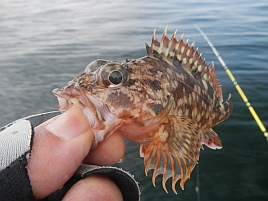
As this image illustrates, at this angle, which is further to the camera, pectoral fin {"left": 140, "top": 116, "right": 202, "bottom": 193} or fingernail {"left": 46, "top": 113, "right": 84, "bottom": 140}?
pectoral fin {"left": 140, "top": 116, "right": 202, "bottom": 193}

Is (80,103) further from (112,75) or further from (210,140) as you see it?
(210,140)

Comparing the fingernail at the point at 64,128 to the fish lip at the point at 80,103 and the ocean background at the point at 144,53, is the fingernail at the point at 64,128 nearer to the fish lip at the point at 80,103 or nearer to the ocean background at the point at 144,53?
the fish lip at the point at 80,103

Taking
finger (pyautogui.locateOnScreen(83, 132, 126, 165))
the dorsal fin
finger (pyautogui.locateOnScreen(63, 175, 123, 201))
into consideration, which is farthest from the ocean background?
finger (pyautogui.locateOnScreen(63, 175, 123, 201))

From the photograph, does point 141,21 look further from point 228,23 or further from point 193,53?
point 193,53

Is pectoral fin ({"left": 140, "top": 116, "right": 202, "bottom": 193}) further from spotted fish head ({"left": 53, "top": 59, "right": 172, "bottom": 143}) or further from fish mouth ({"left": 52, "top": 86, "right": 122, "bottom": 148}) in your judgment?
fish mouth ({"left": 52, "top": 86, "right": 122, "bottom": 148})

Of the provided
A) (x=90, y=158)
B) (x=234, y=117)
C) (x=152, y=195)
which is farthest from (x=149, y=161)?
(x=234, y=117)

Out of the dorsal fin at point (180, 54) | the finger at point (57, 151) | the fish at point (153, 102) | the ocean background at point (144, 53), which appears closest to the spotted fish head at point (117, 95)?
the fish at point (153, 102)
